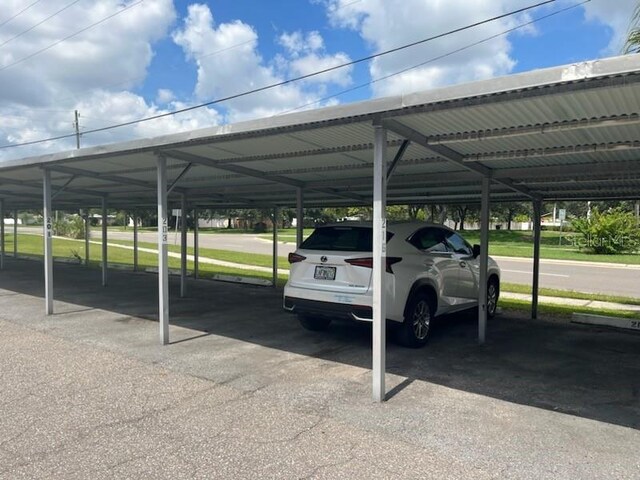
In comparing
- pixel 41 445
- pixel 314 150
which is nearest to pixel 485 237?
pixel 314 150

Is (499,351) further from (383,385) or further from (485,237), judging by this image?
(383,385)

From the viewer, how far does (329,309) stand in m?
6.28

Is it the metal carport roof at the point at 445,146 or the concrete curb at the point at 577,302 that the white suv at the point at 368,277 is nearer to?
the metal carport roof at the point at 445,146

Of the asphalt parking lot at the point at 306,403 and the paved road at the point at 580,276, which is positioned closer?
the asphalt parking lot at the point at 306,403

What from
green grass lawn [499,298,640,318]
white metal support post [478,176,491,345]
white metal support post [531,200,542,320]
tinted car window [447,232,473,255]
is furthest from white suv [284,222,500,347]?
green grass lawn [499,298,640,318]

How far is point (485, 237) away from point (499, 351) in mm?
1617

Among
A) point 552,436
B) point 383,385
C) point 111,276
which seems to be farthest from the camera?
point 111,276

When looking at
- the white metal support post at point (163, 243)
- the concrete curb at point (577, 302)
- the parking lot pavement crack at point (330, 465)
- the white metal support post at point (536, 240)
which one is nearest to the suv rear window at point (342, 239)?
the white metal support post at point (163, 243)

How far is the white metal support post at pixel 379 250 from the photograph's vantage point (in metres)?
4.68

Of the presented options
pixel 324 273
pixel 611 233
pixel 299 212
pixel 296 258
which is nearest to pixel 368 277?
pixel 324 273

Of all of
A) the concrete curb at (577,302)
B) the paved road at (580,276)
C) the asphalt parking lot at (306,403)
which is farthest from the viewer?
the paved road at (580,276)

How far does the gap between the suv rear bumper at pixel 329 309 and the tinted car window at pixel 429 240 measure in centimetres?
137

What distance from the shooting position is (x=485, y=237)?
284 inches

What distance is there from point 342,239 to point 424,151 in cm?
159
